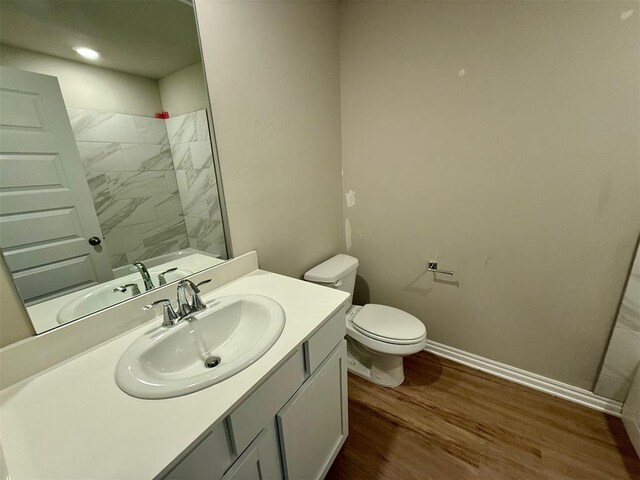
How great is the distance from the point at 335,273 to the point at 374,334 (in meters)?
0.40

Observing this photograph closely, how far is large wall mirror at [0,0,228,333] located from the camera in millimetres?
662

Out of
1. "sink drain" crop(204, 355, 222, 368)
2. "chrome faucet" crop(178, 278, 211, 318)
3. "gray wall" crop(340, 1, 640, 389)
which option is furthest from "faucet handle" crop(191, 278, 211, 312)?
"gray wall" crop(340, 1, 640, 389)

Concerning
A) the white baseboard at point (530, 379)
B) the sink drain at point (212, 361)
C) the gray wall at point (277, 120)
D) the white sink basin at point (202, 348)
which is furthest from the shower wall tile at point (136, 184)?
the white baseboard at point (530, 379)

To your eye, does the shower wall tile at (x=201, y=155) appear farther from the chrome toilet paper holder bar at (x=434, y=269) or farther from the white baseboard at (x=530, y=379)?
the white baseboard at (x=530, y=379)

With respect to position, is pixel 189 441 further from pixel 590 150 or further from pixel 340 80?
pixel 340 80

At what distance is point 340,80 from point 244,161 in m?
0.99

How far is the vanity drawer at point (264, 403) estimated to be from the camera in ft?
2.01

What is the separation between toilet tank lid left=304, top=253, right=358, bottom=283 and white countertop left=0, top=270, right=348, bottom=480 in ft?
2.48

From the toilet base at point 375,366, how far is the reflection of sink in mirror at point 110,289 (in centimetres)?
105

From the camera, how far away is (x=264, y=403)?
2.24 feet

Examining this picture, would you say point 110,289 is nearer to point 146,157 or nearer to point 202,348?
point 202,348

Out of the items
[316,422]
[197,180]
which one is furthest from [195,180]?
[316,422]

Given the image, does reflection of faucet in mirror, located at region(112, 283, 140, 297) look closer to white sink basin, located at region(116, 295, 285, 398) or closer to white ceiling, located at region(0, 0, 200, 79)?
white sink basin, located at region(116, 295, 285, 398)

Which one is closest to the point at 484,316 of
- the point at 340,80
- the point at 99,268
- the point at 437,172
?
the point at 437,172
